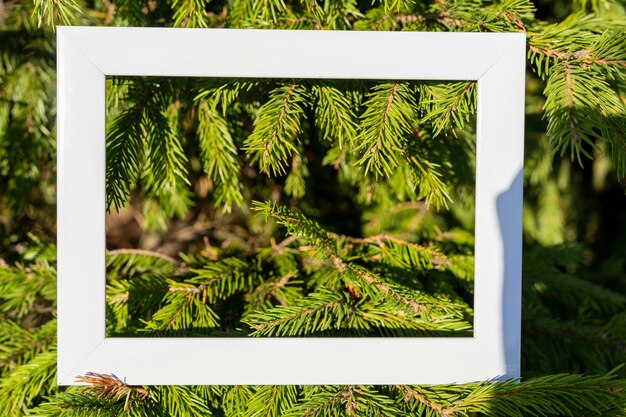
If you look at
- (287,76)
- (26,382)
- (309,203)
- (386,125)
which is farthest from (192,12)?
(26,382)

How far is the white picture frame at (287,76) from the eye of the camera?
53cm

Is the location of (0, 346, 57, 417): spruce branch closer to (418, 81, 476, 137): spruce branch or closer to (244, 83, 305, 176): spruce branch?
(244, 83, 305, 176): spruce branch

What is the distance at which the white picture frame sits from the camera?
0.53 meters

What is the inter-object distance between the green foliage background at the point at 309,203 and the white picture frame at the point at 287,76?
26 millimetres

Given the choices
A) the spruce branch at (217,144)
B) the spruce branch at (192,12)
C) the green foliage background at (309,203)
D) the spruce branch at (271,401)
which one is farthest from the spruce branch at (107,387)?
the spruce branch at (192,12)

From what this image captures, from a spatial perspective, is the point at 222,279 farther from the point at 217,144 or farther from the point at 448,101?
the point at 448,101

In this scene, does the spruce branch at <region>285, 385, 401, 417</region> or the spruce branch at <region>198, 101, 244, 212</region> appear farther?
the spruce branch at <region>198, 101, 244, 212</region>

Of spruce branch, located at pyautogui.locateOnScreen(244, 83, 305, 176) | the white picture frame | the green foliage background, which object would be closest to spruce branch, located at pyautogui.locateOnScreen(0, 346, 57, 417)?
the green foliage background

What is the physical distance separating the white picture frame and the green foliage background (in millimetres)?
26

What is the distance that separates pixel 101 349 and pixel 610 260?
4.35 feet

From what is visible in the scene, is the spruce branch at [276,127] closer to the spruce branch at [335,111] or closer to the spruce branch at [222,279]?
the spruce branch at [335,111]

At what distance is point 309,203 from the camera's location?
89cm

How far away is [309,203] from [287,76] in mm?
387

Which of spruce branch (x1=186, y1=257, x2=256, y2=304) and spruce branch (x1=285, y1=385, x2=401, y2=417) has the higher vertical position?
Result: spruce branch (x1=186, y1=257, x2=256, y2=304)
